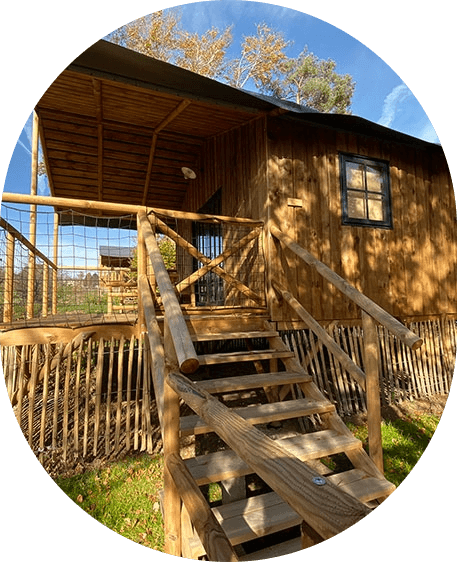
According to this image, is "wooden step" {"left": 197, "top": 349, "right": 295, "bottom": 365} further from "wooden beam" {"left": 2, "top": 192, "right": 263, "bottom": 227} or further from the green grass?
"wooden beam" {"left": 2, "top": 192, "right": 263, "bottom": 227}

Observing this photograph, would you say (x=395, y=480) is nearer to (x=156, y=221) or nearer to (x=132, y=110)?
(x=156, y=221)

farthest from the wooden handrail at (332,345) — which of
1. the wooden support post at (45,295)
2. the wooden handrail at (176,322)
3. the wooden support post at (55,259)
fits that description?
the wooden support post at (55,259)

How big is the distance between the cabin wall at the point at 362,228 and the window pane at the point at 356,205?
249 mm

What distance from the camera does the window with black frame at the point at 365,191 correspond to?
17.9ft

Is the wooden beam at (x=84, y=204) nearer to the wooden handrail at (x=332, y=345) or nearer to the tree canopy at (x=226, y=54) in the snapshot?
the wooden handrail at (x=332, y=345)

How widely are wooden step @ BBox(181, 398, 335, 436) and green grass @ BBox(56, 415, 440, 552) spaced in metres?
1.25

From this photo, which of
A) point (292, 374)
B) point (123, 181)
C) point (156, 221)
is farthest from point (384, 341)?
point (123, 181)

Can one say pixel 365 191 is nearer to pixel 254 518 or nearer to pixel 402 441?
pixel 402 441

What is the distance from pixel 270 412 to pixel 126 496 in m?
1.91

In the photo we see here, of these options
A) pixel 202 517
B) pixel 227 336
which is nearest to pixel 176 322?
pixel 202 517

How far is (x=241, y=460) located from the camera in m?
2.43

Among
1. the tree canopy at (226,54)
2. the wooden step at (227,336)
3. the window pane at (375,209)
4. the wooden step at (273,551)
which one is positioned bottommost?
the wooden step at (273,551)

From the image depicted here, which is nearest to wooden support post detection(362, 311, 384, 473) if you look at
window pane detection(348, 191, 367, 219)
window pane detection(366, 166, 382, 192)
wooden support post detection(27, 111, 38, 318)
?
window pane detection(348, 191, 367, 219)

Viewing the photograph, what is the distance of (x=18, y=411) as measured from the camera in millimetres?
3545
